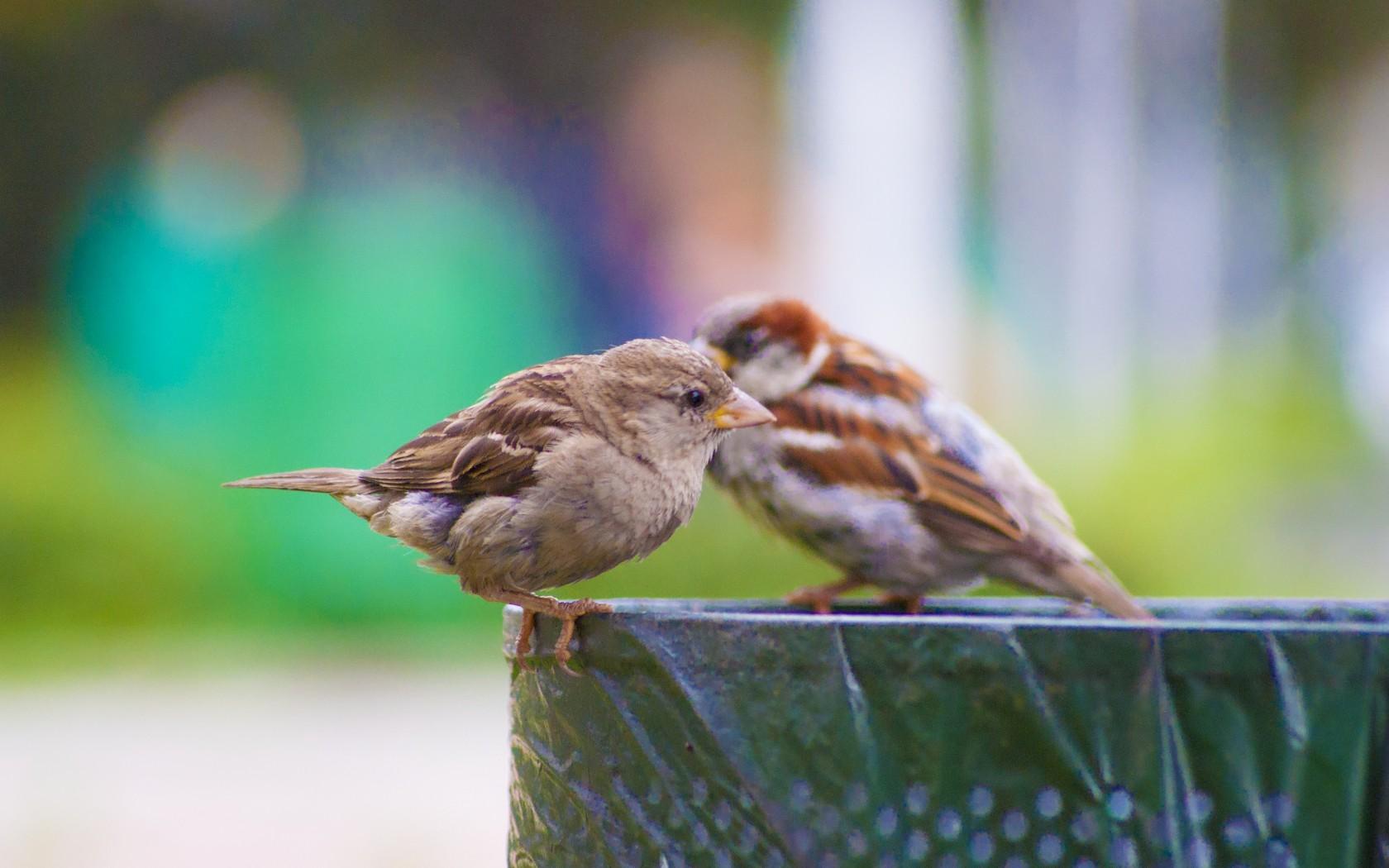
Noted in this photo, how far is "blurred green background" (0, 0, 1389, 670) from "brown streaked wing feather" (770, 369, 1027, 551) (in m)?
2.81

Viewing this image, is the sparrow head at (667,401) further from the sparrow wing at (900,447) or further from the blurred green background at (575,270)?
the blurred green background at (575,270)

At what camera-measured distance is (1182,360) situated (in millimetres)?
6648

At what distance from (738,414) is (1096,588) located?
2.95 feet

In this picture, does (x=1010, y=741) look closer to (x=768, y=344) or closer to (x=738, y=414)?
(x=738, y=414)

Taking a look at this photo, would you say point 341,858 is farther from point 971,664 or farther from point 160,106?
point 160,106

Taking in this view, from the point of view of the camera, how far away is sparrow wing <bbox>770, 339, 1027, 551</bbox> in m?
2.71

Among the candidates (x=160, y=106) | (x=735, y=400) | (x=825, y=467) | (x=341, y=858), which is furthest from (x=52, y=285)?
(x=735, y=400)

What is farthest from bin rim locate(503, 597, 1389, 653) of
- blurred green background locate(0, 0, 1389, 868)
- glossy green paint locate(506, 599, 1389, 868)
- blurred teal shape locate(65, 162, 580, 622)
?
blurred teal shape locate(65, 162, 580, 622)

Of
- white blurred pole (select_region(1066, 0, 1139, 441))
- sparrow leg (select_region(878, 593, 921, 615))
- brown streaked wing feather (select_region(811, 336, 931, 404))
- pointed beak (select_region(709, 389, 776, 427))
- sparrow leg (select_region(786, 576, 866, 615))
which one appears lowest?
sparrow leg (select_region(786, 576, 866, 615))

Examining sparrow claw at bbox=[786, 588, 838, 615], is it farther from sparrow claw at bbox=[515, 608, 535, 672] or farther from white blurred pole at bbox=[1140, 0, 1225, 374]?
white blurred pole at bbox=[1140, 0, 1225, 374]

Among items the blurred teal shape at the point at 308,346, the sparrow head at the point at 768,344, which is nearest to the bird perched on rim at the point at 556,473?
the sparrow head at the point at 768,344

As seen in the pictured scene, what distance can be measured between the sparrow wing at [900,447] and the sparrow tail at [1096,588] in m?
0.11

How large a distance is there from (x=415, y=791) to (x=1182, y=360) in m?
4.01

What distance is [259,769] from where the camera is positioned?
4676 millimetres
